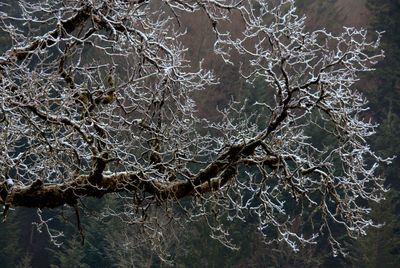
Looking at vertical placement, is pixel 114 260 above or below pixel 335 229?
below

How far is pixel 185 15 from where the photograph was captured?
2403 centimetres

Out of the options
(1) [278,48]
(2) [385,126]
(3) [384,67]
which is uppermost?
(3) [384,67]

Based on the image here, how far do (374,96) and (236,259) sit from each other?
1129 centimetres

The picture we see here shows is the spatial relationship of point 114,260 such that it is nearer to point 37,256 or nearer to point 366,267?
point 37,256

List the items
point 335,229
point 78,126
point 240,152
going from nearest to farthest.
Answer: point 78,126 → point 240,152 → point 335,229

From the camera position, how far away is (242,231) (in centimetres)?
1917

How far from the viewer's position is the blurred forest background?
17688 millimetres

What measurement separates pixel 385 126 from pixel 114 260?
45.2ft

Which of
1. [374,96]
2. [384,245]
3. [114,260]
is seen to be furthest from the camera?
[374,96]

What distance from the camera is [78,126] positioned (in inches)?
127

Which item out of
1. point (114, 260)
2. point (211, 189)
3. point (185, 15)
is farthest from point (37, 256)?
point (211, 189)

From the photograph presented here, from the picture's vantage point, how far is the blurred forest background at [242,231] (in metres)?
17.7

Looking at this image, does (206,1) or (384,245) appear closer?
(206,1)

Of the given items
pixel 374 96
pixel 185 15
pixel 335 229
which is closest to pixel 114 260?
pixel 335 229
